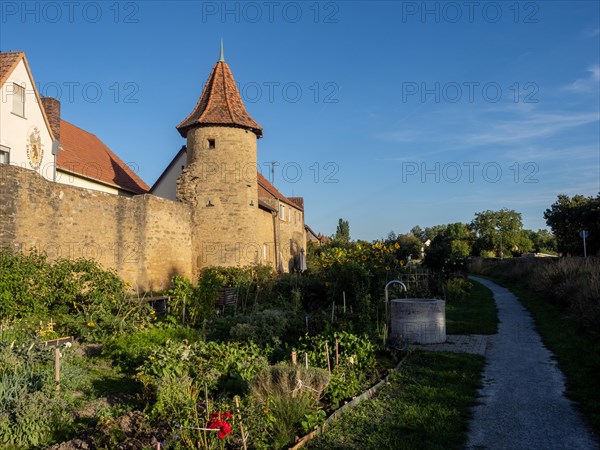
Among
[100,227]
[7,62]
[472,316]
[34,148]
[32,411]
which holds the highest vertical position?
[7,62]

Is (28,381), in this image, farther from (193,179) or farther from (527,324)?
(193,179)

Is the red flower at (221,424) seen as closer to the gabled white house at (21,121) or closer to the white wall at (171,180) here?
the gabled white house at (21,121)

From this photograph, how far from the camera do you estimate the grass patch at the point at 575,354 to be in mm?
6089

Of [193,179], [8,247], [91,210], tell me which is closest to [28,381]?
[8,247]

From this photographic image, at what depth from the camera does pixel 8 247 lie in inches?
491

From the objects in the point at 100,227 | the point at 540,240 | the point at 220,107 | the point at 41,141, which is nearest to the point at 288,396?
the point at 100,227

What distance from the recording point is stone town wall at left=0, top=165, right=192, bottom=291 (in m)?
12.9

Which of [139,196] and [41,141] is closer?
[139,196]

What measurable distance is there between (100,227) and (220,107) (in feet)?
27.7

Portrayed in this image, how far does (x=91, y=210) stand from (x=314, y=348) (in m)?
11.0

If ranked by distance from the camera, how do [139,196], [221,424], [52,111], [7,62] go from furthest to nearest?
[52,111] < [7,62] < [139,196] < [221,424]

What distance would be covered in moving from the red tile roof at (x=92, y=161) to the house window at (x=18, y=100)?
3.09 m

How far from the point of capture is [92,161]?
25656 mm

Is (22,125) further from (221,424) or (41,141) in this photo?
(221,424)
